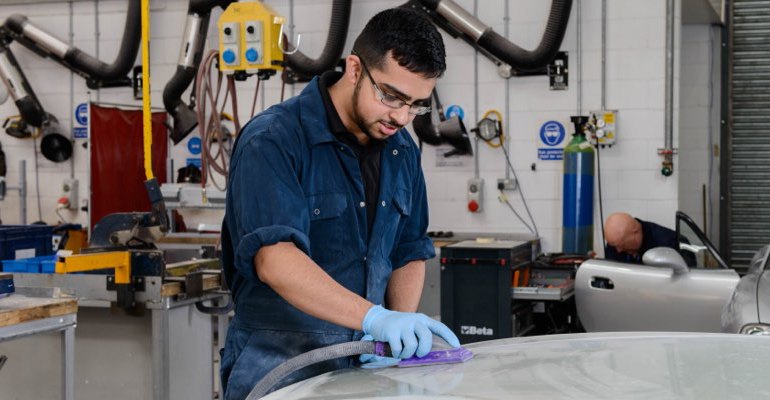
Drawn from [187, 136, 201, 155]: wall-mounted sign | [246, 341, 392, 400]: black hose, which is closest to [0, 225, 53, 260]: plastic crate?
[187, 136, 201, 155]: wall-mounted sign

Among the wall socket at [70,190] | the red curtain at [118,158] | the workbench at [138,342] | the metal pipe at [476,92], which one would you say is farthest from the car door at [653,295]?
the wall socket at [70,190]

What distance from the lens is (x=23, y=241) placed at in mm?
4797

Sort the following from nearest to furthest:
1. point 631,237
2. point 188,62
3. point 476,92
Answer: point 631,237 < point 476,92 < point 188,62

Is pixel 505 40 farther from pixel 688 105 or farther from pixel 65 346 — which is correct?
pixel 65 346

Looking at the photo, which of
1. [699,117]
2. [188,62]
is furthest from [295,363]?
[699,117]

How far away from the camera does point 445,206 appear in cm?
728

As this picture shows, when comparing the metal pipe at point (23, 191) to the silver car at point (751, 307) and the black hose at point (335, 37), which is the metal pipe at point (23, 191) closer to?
the black hose at point (335, 37)

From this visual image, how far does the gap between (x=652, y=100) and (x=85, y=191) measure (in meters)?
5.25

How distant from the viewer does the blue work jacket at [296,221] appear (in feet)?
6.44

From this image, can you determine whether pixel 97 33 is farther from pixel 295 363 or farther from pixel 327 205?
pixel 295 363

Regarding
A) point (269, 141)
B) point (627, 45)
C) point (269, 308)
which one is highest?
point (627, 45)

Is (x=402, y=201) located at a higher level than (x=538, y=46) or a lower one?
lower

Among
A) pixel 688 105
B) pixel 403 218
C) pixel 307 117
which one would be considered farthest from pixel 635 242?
pixel 307 117

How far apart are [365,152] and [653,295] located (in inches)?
112
